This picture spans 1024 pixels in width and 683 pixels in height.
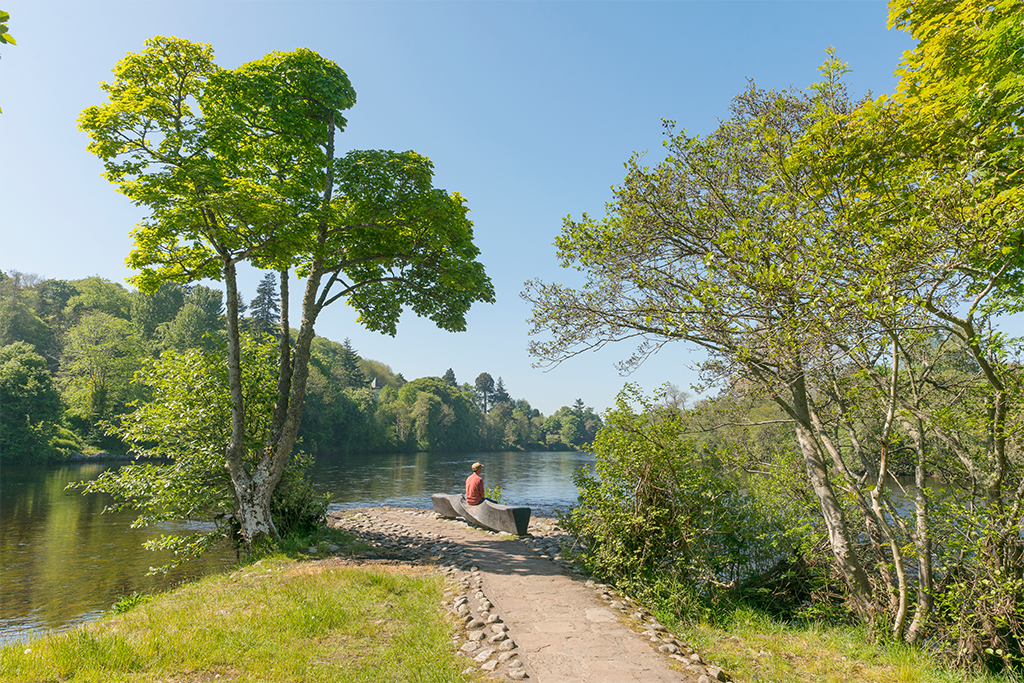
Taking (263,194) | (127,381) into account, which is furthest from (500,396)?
(263,194)

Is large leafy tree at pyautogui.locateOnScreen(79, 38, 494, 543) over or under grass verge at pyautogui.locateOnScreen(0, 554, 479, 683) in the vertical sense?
over

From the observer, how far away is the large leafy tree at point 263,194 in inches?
424

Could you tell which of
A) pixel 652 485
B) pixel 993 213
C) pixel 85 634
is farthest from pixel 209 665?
pixel 993 213

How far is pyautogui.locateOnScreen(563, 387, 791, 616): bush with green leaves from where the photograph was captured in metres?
8.13

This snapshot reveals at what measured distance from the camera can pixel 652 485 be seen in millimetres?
8438

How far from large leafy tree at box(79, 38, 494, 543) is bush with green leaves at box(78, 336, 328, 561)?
52 cm

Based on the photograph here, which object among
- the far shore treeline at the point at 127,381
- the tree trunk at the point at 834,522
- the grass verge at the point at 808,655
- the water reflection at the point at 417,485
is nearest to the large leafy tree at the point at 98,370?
the far shore treeline at the point at 127,381

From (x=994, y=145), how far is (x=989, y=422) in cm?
333

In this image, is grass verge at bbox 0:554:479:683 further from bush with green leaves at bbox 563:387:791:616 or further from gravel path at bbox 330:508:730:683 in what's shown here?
bush with green leaves at bbox 563:387:791:616


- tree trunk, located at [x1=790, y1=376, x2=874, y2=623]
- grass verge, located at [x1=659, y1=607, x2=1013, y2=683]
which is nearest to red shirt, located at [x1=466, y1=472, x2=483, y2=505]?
grass verge, located at [x1=659, y1=607, x2=1013, y2=683]

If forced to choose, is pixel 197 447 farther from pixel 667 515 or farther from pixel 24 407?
pixel 24 407

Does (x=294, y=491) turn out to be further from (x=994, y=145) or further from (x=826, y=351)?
(x=994, y=145)

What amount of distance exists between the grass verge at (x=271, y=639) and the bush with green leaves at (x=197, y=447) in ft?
10.3

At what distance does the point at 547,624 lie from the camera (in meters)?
6.77
